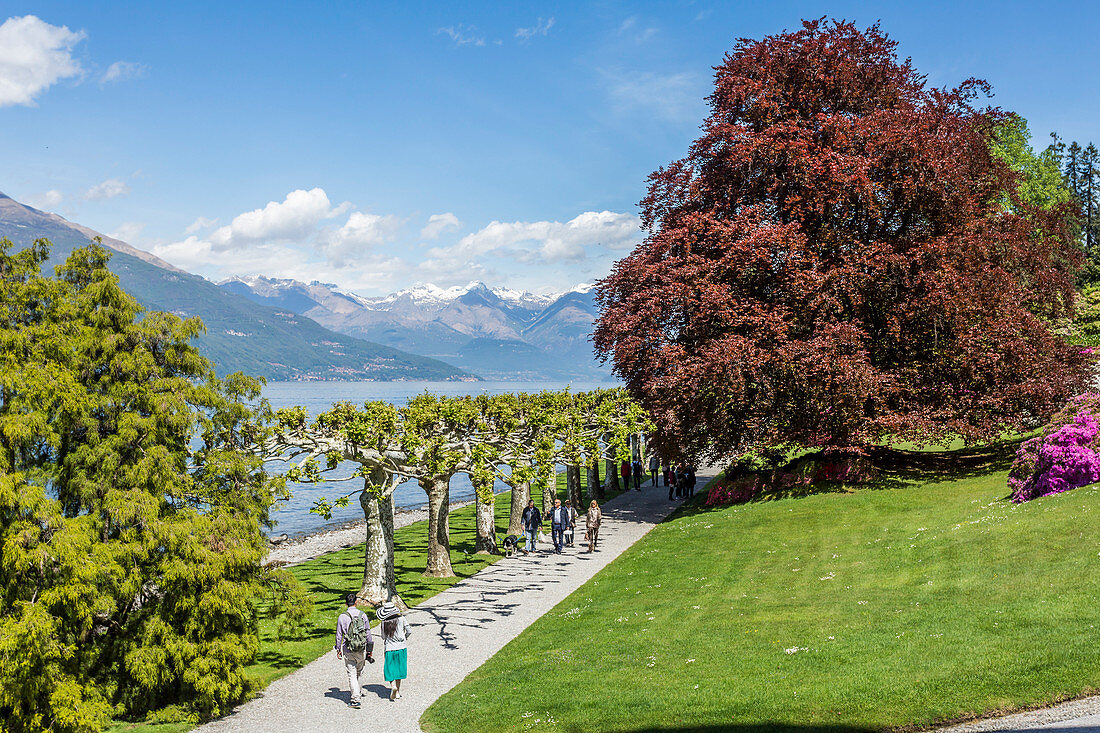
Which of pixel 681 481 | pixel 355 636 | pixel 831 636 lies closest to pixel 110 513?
pixel 355 636

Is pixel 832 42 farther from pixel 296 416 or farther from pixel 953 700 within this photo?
pixel 953 700

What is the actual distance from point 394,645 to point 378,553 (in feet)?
25.9

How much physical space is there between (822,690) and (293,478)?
13.0 m

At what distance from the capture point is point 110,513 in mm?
12789

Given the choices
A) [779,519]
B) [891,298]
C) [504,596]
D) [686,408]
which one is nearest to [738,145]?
[891,298]

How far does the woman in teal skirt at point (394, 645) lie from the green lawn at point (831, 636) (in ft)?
3.04

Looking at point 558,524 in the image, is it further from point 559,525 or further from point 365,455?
point 365,455

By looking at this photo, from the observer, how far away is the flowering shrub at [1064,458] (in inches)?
764

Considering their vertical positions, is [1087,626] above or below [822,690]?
above

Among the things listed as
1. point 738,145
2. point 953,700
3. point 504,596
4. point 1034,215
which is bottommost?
point 504,596

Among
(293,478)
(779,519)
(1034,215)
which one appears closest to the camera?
(293,478)

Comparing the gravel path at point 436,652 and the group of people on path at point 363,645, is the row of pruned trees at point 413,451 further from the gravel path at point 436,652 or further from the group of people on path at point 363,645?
the group of people on path at point 363,645

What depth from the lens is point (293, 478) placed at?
18359 mm

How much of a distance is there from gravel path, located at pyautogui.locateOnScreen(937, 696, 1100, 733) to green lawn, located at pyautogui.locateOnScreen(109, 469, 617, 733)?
1217cm
